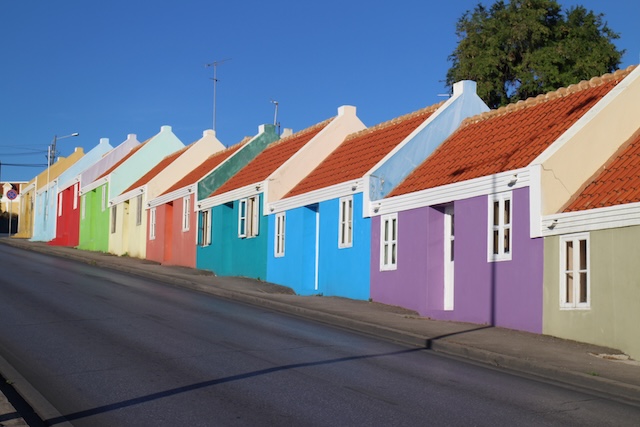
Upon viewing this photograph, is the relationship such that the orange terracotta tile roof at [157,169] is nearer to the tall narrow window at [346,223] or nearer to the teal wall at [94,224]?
→ the teal wall at [94,224]

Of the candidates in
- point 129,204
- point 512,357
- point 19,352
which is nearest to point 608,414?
point 512,357

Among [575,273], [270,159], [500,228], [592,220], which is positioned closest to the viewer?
[592,220]

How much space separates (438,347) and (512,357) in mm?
1953

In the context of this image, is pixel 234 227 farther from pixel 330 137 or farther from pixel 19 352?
pixel 19 352

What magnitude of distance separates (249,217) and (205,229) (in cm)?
420

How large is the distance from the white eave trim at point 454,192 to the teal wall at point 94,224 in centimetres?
2783

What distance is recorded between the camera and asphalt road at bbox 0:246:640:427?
9.75 m

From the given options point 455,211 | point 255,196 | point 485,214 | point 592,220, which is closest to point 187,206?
point 255,196

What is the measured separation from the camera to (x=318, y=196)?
2595 cm

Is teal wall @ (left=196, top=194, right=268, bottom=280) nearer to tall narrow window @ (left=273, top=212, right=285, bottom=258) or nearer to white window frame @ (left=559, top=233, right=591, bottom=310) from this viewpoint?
tall narrow window @ (left=273, top=212, right=285, bottom=258)

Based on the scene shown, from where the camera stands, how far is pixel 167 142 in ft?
160

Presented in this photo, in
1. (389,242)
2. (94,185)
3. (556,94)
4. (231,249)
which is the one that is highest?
(556,94)

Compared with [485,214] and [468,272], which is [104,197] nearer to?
[468,272]

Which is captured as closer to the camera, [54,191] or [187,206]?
[187,206]
